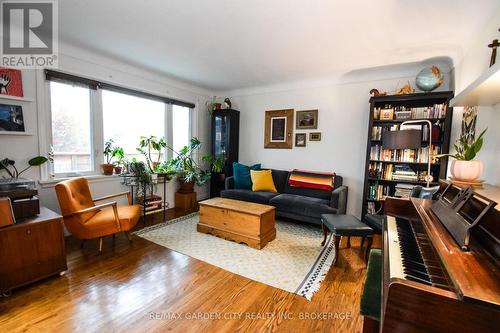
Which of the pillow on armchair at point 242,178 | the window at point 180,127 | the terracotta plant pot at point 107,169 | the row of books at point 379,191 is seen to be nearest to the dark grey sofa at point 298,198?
the pillow on armchair at point 242,178

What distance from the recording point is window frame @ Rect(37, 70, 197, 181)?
2652 millimetres

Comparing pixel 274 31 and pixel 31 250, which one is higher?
pixel 274 31

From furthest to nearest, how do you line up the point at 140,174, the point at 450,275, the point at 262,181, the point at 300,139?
the point at 300,139 < the point at 262,181 < the point at 140,174 < the point at 450,275

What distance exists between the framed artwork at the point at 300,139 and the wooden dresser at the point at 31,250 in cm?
349

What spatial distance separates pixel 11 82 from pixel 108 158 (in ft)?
4.30

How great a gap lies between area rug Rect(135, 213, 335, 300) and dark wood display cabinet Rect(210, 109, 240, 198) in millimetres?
1407

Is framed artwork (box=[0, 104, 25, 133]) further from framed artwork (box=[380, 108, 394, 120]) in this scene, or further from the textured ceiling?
framed artwork (box=[380, 108, 394, 120])

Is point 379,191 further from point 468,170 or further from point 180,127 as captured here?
point 180,127

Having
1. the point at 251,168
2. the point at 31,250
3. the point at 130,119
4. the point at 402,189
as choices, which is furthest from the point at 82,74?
the point at 402,189

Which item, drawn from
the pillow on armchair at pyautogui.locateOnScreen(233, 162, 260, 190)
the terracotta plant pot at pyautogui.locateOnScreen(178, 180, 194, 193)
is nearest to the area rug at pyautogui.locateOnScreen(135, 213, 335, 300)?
the terracotta plant pot at pyautogui.locateOnScreen(178, 180, 194, 193)

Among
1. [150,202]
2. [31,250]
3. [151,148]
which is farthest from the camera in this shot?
[151,148]

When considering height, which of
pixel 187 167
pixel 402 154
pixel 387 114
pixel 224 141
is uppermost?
pixel 387 114

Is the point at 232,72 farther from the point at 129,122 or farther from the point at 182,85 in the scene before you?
the point at 129,122

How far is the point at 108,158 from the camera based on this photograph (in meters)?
3.38
